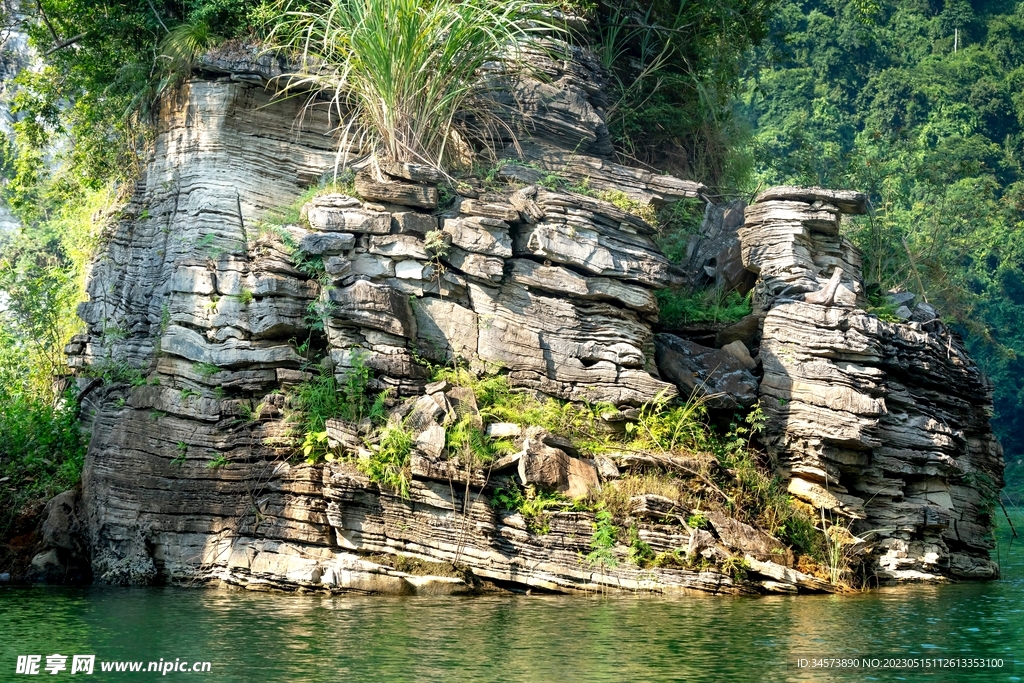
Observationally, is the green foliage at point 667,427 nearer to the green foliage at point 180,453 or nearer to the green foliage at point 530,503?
the green foliage at point 530,503

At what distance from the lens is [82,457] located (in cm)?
1302

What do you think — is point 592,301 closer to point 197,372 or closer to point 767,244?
point 767,244

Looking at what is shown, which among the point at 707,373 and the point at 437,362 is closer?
the point at 437,362

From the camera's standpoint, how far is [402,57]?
493 inches

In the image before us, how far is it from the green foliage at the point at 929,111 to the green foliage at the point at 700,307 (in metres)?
13.3

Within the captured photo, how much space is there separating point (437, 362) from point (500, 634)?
434 centimetres

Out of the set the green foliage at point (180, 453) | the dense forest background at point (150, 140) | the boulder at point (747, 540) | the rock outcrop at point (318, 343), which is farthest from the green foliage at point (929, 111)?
the green foliage at point (180, 453)

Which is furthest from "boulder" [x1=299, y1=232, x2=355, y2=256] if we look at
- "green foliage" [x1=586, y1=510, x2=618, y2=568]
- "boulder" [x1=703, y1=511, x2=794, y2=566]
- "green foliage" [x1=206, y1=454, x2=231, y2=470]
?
"boulder" [x1=703, y1=511, x2=794, y2=566]

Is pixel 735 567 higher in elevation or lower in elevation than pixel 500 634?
higher

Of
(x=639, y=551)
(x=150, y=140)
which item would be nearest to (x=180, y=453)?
(x=639, y=551)

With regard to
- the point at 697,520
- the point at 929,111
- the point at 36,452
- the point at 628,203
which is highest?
the point at 929,111

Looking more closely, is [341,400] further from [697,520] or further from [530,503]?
[697,520]

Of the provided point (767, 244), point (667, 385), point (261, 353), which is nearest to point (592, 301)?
point (667, 385)

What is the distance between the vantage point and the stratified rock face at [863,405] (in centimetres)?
1233
